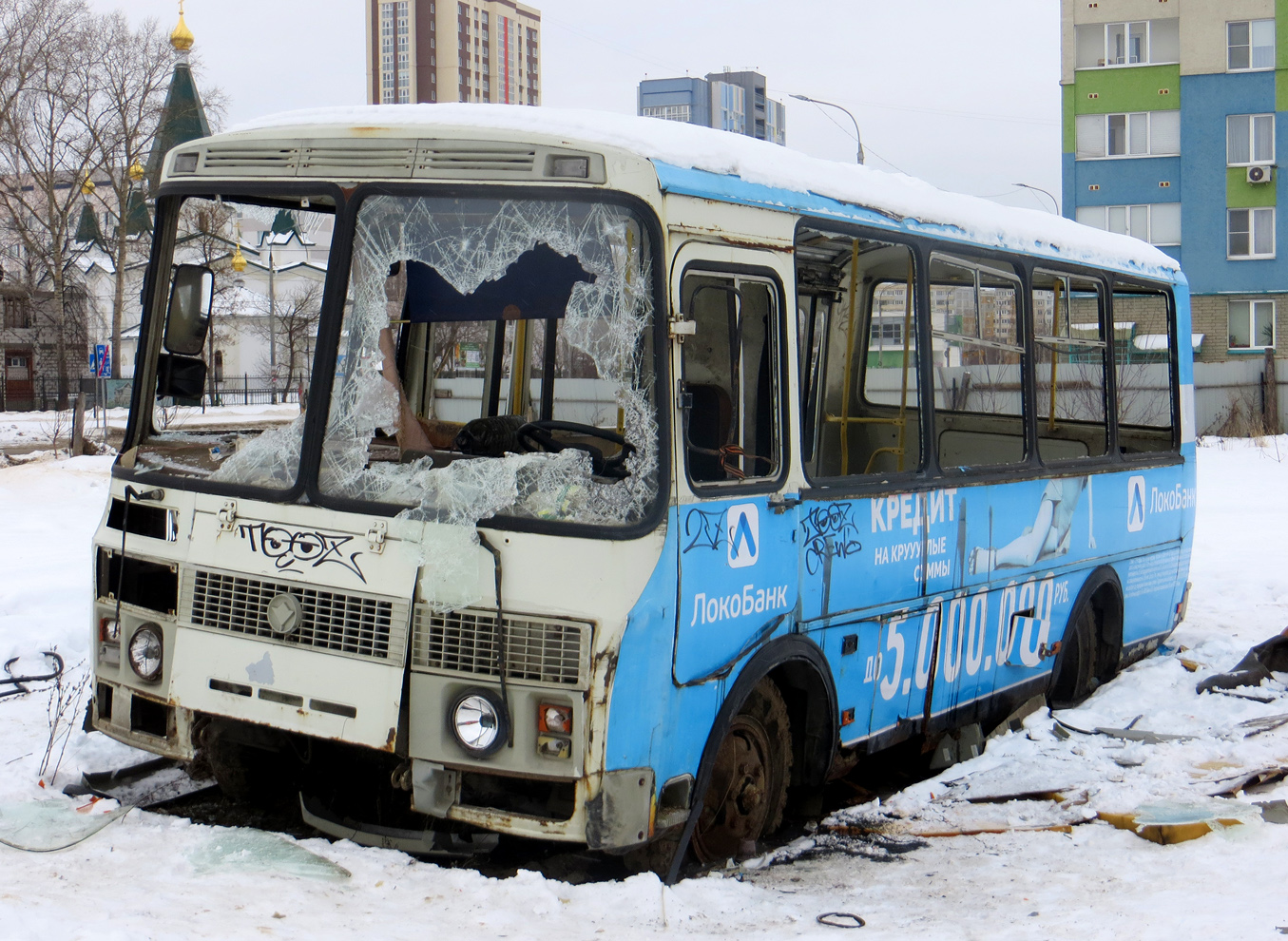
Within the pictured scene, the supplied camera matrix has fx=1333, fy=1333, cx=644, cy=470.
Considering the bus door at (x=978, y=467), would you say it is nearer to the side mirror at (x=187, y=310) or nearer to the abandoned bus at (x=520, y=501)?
the abandoned bus at (x=520, y=501)

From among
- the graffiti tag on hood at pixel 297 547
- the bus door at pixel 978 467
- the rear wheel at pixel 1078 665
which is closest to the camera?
the graffiti tag on hood at pixel 297 547

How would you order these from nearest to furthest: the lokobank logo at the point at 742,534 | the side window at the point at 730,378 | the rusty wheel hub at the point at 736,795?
the side window at the point at 730,378 → the lokobank logo at the point at 742,534 → the rusty wheel hub at the point at 736,795

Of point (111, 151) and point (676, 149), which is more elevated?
point (111, 151)

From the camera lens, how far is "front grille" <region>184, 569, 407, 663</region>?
14.5 feet

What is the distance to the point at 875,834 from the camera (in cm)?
568

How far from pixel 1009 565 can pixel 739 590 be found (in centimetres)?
269

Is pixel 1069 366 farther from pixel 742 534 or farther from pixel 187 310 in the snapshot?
pixel 187 310

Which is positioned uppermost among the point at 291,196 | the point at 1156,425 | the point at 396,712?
the point at 291,196

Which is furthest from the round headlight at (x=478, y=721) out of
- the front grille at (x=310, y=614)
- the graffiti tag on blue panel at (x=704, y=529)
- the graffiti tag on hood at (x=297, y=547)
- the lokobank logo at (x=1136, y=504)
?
the lokobank logo at (x=1136, y=504)

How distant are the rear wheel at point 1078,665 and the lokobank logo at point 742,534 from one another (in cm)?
378

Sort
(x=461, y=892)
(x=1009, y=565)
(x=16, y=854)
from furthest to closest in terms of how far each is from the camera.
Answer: (x=1009, y=565), (x=16, y=854), (x=461, y=892)

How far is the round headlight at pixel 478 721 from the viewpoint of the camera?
14.1 ft

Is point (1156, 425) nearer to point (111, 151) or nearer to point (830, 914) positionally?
point (830, 914)

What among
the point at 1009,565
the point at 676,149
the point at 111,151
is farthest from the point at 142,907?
the point at 111,151
